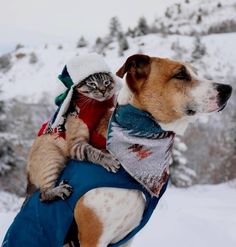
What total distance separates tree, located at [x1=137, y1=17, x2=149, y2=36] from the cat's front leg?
33.3m

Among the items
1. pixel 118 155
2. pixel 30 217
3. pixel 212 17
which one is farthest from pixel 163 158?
pixel 212 17

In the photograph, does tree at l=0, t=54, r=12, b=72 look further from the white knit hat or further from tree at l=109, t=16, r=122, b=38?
the white knit hat

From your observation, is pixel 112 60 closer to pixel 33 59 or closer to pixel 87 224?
pixel 33 59

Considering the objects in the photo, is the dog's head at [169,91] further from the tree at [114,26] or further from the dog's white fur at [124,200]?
the tree at [114,26]

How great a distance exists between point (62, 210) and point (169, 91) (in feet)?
2.99

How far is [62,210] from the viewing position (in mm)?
3145

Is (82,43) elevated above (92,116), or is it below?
below

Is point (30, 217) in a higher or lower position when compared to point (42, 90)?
higher

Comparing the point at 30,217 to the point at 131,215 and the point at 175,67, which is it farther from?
the point at 175,67

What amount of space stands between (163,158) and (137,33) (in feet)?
110

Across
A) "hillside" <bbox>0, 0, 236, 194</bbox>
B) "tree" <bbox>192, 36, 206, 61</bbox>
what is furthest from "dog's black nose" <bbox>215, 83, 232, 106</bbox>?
"tree" <bbox>192, 36, 206, 61</bbox>

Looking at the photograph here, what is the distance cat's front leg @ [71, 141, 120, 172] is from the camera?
309cm

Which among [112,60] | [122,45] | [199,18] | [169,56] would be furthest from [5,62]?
[199,18]

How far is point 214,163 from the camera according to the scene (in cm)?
1981
